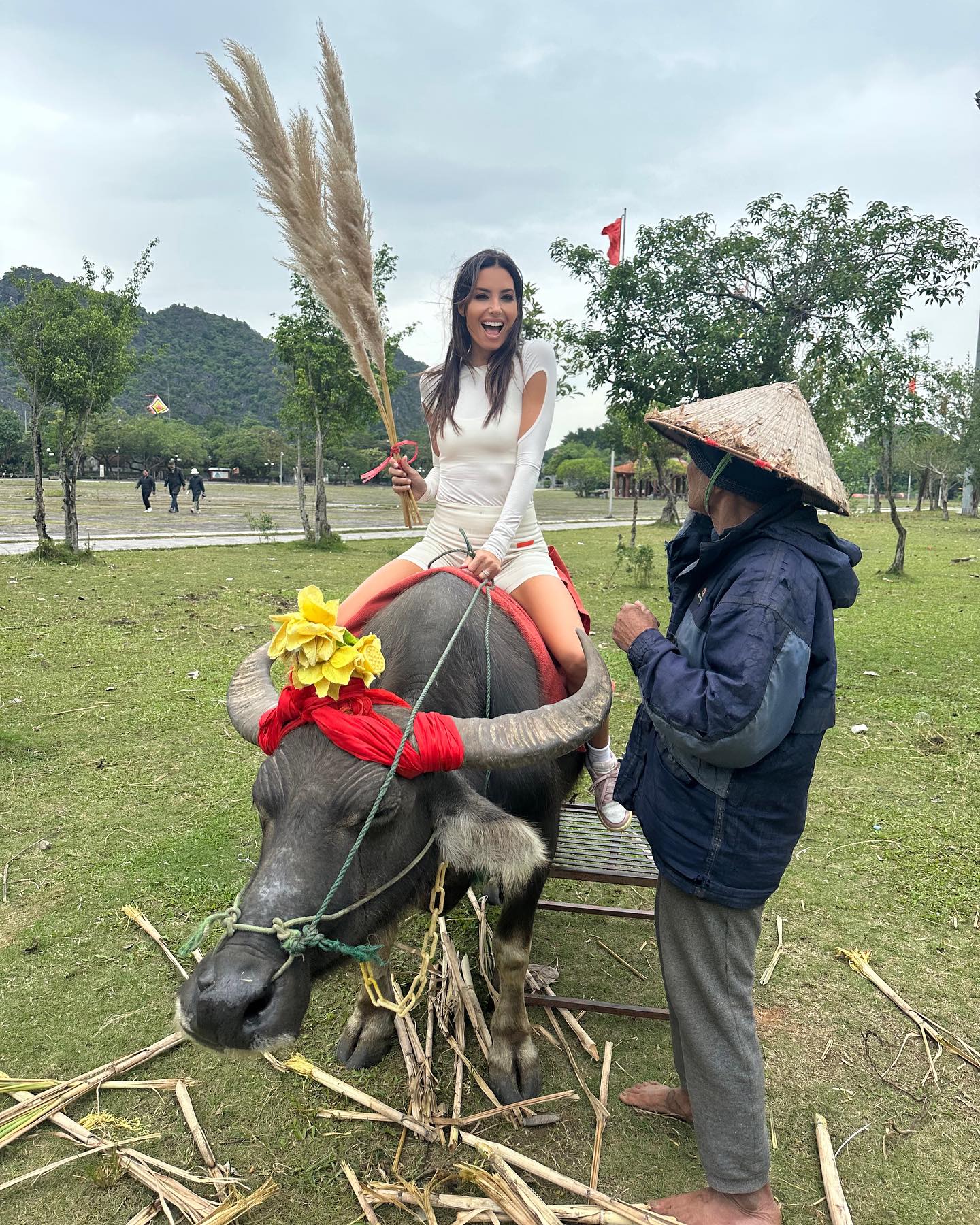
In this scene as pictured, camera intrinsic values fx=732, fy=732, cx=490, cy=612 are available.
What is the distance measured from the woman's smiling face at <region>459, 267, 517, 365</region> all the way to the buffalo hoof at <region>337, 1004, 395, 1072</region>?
107 inches

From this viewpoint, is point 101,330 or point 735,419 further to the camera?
point 101,330

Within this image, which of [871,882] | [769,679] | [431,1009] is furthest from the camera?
[871,882]

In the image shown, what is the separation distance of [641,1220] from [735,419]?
224 cm

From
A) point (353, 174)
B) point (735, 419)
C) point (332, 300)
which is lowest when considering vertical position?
point (735, 419)

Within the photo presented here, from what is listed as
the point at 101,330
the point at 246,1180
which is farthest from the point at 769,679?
the point at 101,330

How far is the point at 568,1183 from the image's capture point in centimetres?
215

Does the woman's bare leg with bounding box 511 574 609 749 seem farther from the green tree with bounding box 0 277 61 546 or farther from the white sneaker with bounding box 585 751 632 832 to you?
the green tree with bounding box 0 277 61 546

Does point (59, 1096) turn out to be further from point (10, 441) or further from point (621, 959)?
point (10, 441)

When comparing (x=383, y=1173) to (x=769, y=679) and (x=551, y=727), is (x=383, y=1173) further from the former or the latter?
(x=769, y=679)

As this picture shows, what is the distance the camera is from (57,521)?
20531 millimetres

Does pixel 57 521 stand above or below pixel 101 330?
below

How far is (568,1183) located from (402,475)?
2.53 meters

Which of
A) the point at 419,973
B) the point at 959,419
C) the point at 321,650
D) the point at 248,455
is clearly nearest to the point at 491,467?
the point at 321,650

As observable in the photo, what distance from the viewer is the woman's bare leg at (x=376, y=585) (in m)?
2.87
